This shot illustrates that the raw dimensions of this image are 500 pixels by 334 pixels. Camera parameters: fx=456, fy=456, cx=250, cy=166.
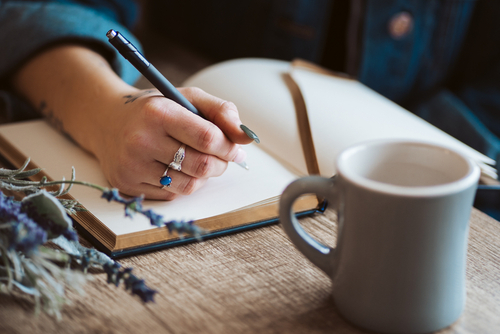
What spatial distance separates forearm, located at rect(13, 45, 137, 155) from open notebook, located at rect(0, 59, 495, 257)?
3 centimetres

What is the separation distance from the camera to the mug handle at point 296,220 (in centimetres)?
35

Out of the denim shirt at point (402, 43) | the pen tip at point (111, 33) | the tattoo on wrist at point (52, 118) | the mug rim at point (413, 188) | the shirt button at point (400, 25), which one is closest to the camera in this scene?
the mug rim at point (413, 188)

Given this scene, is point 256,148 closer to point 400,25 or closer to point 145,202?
point 145,202

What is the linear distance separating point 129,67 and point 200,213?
0.41 metres

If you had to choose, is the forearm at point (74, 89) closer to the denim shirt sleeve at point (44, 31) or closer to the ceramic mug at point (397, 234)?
the denim shirt sleeve at point (44, 31)

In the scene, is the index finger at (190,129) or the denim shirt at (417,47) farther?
the denim shirt at (417,47)

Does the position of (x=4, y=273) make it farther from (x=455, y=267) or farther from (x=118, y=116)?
(x=455, y=267)

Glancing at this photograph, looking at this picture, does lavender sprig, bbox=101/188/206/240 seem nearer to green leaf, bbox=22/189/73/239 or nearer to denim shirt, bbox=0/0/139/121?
green leaf, bbox=22/189/73/239

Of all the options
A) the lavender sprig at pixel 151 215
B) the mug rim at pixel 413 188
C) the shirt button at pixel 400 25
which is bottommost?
the lavender sprig at pixel 151 215

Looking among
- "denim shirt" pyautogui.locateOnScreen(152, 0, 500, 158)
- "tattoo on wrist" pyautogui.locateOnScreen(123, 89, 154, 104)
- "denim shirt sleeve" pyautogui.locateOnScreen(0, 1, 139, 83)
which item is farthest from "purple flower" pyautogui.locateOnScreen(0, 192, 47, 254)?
"denim shirt" pyautogui.locateOnScreen(152, 0, 500, 158)

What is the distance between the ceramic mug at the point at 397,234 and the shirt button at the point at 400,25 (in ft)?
2.07

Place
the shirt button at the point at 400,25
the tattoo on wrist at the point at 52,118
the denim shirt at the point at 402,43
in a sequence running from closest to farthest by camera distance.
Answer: the tattoo on wrist at the point at 52,118
the denim shirt at the point at 402,43
the shirt button at the point at 400,25

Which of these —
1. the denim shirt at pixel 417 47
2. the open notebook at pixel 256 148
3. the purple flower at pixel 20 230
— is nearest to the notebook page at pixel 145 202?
the open notebook at pixel 256 148

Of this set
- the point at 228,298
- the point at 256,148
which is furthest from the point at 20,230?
the point at 256,148
